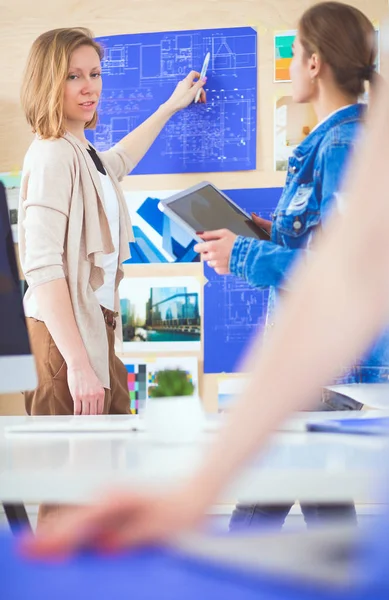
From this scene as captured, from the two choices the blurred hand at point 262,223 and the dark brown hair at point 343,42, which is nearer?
the dark brown hair at point 343,42

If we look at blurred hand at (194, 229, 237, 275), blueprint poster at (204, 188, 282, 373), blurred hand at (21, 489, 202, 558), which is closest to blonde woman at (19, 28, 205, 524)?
blurred hand at (194, 229, 237, 275)

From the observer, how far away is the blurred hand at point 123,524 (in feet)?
1.05

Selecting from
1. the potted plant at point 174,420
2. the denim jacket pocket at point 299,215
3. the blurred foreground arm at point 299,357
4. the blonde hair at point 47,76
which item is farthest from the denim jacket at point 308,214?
the blurred foreground arm at point 299,357

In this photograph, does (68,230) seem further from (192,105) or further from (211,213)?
(192,105)

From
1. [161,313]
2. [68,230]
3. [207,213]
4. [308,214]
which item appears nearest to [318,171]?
[308,214]

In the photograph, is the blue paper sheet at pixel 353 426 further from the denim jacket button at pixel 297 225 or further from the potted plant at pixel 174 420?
the denim jacket button at pixel 297 225

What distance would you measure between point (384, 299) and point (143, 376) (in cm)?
211

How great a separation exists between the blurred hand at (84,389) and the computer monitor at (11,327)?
515mm

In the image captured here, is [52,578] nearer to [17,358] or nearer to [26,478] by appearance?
[26,478]

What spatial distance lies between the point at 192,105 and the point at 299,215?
123 centimetres

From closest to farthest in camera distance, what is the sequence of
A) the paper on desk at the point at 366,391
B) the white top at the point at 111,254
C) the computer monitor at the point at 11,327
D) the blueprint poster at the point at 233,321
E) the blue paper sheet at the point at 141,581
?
the blue paper sheet at the point at 141,581 < the computer monitor at the point at 11,327 < the paper on desk at the point at 366,391 < the white top at the point at 111,254 < the blueprint poster at the point at 233,321

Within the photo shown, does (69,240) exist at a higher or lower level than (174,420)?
higher

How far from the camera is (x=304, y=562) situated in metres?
0.32

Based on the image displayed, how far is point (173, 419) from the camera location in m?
1.08
